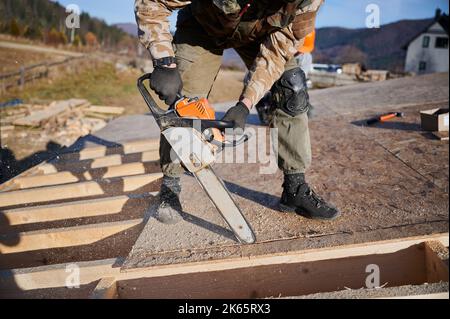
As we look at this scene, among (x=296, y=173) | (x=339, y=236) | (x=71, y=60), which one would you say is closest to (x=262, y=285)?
(x=339, y=236)

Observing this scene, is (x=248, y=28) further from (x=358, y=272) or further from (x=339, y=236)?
(x=358, y=272)

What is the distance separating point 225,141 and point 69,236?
1251 mm

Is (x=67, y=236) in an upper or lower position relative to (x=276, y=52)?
lower

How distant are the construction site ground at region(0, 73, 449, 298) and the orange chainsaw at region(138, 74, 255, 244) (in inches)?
6.1

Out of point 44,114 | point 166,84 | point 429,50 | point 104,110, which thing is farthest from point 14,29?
point 429,50

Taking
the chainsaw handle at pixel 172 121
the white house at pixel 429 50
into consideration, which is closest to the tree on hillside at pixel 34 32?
the chainsaw handle at pixel 172 121

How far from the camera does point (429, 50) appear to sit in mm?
40188

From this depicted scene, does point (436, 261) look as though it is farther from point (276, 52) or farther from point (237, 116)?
point (276, 52)

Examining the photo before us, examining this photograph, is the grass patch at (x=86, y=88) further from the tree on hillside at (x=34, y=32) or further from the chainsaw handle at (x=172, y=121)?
the tree on hillside at (x=34, y=32)

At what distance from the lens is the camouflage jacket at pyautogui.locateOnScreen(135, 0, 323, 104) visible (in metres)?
1.75

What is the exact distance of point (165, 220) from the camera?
2053 millimetres

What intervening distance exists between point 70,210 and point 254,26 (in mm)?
1795

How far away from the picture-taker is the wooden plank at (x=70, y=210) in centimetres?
244
